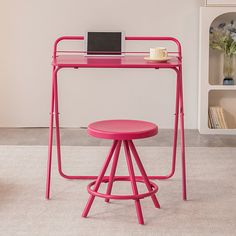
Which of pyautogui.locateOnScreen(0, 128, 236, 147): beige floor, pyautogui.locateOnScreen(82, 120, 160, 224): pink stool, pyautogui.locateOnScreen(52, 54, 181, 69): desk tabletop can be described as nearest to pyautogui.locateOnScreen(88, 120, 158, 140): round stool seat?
pyautogui.locateOnScreen(82, 120, 160, 224): pink stool

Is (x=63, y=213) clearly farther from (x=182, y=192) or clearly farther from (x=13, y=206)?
(x=182, y=192)

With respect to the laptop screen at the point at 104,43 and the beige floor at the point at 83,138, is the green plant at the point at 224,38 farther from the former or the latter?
the laptop screen at the point at 104,43

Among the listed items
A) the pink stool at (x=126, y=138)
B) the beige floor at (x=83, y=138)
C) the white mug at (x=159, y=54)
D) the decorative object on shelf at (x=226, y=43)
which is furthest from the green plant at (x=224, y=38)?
the pink stool at (x=126, y=138)

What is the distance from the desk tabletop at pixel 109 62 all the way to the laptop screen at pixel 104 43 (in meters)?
0.04

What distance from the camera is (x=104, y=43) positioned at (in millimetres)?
3377

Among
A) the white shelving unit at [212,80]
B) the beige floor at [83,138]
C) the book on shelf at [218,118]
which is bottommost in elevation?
the beige floor at [83,138]

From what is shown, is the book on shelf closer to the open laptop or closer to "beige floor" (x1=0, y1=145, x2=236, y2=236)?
"beige floor" (x1=0, y1=145, x2=236, y2=236)

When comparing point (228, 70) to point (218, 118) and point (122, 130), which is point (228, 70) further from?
point (122, 130)

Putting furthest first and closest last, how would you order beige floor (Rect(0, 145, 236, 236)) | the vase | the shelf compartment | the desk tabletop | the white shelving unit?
the shelf compartment
the vase
the white shelving unit
the desk tabletop
beige floor (Rect(0, 145, 236, 236))

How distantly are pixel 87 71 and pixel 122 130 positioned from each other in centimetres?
219

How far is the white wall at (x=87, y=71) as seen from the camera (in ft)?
16.2

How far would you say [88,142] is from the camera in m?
4.59

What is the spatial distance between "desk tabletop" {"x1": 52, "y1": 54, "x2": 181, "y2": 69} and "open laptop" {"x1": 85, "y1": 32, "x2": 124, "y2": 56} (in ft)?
0.14

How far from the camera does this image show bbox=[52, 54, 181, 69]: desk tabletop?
299 centimetres
